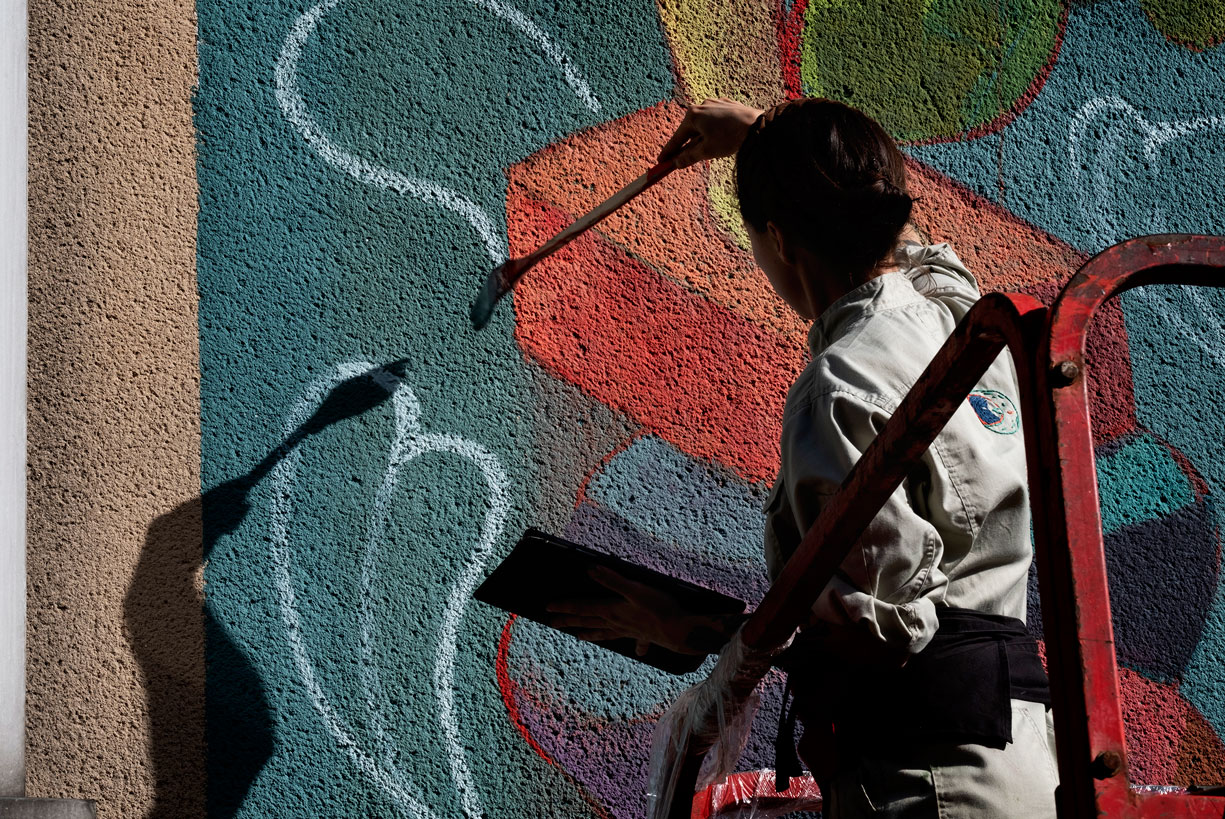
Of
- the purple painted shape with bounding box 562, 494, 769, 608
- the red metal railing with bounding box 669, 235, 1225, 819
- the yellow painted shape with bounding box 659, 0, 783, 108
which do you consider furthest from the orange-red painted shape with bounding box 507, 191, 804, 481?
the red metal railing with bounding box 669, 235, 1225, 819

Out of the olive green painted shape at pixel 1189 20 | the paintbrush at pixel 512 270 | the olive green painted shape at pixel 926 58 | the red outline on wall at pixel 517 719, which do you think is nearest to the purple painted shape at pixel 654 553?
the red outline on wall at pixel 517 719

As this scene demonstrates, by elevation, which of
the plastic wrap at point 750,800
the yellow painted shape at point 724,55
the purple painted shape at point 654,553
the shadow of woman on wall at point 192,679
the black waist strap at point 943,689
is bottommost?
the shadow of woman on wall at point 192,679

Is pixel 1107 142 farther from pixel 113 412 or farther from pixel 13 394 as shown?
pixel 13 394

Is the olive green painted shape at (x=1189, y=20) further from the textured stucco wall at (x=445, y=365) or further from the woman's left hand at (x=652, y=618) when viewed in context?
the woman's left hand at (x=652, y=618)

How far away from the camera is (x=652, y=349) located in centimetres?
262

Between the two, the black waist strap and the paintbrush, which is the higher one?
the paintbrush

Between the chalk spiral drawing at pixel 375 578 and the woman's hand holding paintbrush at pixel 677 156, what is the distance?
0.99 ft

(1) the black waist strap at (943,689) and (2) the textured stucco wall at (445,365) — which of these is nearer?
(1) the black waist strap at (943,689)

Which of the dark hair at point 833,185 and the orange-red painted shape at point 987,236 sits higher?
the orange-red painted shape at point 987,236

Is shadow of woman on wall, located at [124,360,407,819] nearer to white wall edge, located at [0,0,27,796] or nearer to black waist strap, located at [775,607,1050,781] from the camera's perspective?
white wall edge, located at [0,0,27,796]

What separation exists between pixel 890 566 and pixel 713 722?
1.31 ft

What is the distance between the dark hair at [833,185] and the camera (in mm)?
1553

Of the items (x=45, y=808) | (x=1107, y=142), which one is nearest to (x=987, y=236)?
(x=1107, y=142)

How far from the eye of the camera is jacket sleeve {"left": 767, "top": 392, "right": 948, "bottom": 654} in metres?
1.29
